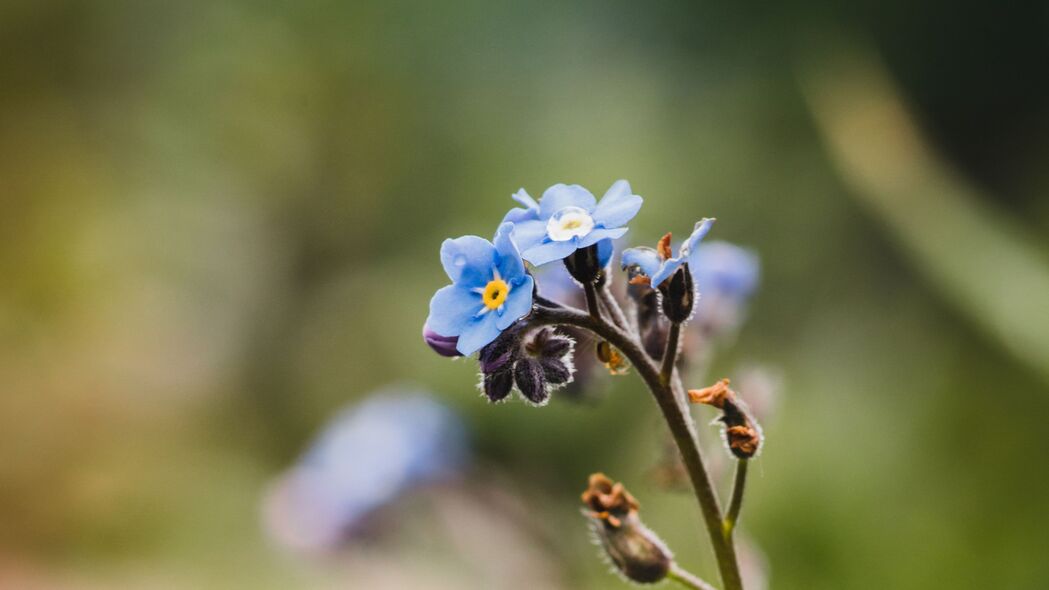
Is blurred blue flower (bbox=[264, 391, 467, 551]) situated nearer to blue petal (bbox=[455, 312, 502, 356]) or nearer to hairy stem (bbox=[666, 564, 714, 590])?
hairy stem (bbox=[666, 564, 714, 590])

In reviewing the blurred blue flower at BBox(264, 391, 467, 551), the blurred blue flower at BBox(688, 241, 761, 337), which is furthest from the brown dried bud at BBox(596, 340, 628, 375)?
the blurred blue flower at BBox(264, 391, 467, 551)

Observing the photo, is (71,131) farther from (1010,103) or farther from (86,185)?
(1010,103)

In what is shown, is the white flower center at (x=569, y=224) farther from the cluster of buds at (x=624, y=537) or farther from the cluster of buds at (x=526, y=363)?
the cluster of buds at (x=624, y=537)

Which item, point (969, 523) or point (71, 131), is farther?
point (71, 131)

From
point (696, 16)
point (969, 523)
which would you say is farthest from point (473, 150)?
point (969, 523)

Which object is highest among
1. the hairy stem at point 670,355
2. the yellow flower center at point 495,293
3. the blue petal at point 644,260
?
the yellow flower center at point 495,293

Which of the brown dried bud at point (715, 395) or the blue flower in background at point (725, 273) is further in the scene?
the blue flower in background at point (725, 273)

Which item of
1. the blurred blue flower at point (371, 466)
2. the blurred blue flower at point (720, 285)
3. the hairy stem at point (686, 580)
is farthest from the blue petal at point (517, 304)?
the blurred blue flower at point (371, 466)
